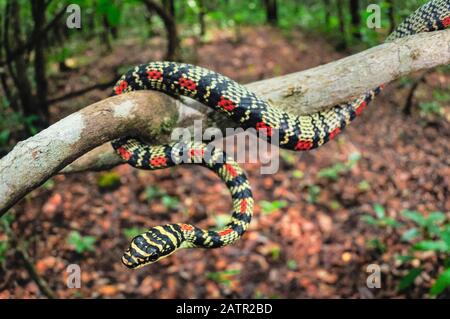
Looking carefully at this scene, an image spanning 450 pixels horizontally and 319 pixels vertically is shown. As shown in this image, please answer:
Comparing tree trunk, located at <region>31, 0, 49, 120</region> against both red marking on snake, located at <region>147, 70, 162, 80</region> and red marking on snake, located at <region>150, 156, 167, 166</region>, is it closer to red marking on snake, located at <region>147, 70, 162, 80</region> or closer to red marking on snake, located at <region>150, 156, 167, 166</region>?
red marking on snake, located at <region>147, 70, 162, 80</region>

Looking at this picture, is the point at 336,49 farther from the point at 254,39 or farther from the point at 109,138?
the point at 109,138

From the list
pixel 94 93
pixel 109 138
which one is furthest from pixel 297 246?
pixel 94 93

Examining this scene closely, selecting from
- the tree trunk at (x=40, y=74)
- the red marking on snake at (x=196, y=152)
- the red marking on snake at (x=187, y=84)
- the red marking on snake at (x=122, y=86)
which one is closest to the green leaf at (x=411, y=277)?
the red marking on snake at (x=196, y=152)

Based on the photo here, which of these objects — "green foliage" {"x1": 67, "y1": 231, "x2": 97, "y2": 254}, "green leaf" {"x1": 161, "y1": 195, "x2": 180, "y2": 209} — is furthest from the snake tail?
"green leaf" {"x1": 161, "y1": 195, "x2": 180, "y2": 209}

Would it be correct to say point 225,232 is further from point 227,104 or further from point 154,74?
point 154,74

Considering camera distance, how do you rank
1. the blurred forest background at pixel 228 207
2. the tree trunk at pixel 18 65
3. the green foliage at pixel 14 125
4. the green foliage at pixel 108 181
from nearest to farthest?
the blurred forest background at pixel 228 207 < the tree trunk at pixel 18 65 < the green foliage at pixel 14 125 < the green foliage at pixel 108 181

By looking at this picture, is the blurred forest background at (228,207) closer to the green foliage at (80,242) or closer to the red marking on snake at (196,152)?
the green foliage at (80,242)
